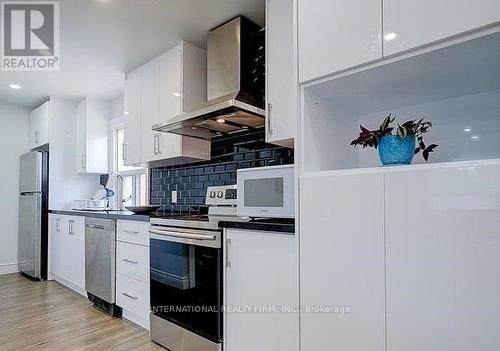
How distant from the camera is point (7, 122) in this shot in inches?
180

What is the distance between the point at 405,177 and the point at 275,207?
2.35 feet

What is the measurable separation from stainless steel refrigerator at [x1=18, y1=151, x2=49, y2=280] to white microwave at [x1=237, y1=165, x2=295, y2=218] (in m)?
3.54

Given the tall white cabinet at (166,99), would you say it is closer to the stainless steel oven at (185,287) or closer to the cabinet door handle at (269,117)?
the stainless steel oven at (185,287)

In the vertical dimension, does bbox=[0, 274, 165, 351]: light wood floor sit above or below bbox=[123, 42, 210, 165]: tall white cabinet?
below

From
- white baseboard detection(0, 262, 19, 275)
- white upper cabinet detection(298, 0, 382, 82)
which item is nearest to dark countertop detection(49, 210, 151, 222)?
white baseboard detection(0, 262, 19, 275)

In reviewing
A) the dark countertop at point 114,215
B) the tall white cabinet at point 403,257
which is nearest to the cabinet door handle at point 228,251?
the tall white cabinet at point 403,257

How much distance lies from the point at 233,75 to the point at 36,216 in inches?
138

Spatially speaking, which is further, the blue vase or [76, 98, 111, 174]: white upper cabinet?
[76, 98, 111, 174]: white upper cabinet

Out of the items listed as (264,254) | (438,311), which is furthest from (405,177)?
(264,254)

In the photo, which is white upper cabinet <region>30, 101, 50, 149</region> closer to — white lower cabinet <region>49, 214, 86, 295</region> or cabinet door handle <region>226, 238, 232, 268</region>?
white lower cabinet <region>49, 214, 86, 295</region>

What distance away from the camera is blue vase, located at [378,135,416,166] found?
1.28 metres

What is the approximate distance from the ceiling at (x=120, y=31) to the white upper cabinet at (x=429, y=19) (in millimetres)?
1287

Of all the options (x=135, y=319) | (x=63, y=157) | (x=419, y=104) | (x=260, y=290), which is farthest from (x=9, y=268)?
(x=419, y=104)

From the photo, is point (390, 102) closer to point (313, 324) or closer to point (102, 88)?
point (313, 324)
